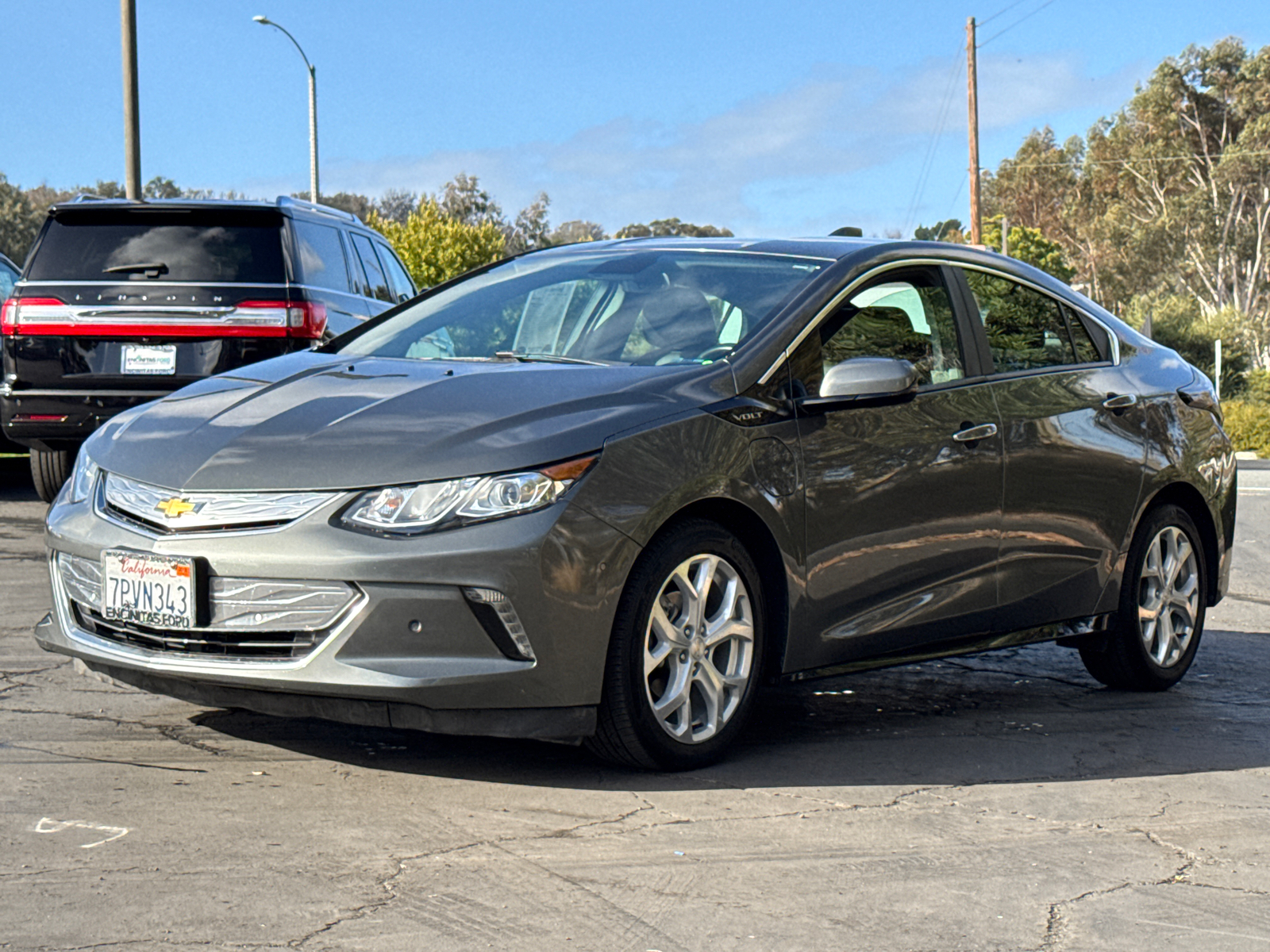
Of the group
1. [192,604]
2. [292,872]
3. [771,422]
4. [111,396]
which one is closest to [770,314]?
[771,422]

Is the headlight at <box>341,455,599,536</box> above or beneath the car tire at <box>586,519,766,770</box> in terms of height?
above

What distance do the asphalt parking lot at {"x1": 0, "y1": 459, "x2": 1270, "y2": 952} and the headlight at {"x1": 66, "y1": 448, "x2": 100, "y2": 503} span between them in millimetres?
730

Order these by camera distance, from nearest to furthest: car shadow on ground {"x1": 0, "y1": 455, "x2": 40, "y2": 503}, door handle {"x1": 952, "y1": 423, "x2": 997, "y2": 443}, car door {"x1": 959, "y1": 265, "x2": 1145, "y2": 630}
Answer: door handle {"x1": 952, "y1": 423, "x2": 997, "y2": 443}
car door {"x1": 959, "y1": 265, "x2": 1145, "y2": 630}
car shadow on ground {"x1": 0, "y1": 455, "x2": 40, "y2": 503}

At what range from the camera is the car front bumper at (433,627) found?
13.4 feet

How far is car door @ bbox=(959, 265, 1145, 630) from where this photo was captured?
5656 mm

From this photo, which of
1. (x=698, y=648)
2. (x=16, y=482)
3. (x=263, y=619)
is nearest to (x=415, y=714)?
(x=263, y=619)

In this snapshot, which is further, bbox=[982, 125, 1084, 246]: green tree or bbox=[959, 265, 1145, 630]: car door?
bbox=[982, 125, 1084, 246]: green tree

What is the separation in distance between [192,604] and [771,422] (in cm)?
174

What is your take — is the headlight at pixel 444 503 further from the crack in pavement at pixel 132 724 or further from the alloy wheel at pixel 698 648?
the crack in pavement at pixel 132 724

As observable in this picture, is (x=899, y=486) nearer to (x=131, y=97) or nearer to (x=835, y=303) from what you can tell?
(x=835, y=303)

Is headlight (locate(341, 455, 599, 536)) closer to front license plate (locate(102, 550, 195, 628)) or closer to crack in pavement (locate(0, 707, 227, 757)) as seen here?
front license plate (locate(102, 550, 195, 628))

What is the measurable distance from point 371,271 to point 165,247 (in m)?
2.16

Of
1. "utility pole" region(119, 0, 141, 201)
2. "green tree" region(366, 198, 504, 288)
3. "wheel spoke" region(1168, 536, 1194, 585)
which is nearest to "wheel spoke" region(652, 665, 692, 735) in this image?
"wheel spoke" region(1168, 536, 1194, 585)

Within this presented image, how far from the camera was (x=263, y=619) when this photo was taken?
4.17m
